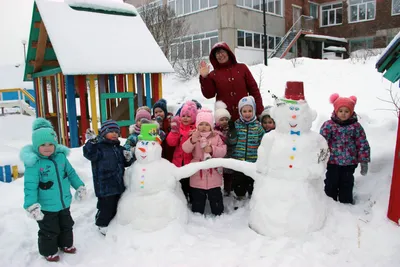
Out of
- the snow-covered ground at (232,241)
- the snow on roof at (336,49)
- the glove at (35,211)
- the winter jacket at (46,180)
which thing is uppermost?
the snow on roof at (336,49)

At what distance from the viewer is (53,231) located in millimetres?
3193

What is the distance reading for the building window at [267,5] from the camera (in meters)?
19.9

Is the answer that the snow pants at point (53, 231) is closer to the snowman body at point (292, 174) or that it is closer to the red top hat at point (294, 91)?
the snowman body at point (292, 174)

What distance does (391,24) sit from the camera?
21.0 m

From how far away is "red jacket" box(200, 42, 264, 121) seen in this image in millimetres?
4457

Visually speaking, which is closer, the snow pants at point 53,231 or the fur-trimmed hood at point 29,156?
the fur-trimmed hood at point 29,156

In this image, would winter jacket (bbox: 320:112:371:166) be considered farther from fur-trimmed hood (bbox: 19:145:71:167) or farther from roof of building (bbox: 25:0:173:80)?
roof of building (bbox: 25:0:173:80)

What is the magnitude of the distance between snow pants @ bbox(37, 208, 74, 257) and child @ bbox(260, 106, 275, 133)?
8.21 feet

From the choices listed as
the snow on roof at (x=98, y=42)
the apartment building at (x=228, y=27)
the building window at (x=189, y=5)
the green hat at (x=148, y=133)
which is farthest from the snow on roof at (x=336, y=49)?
the green hat at (x=148, y=133)

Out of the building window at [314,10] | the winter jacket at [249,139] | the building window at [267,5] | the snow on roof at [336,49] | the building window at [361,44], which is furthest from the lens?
the building window at [314,10]

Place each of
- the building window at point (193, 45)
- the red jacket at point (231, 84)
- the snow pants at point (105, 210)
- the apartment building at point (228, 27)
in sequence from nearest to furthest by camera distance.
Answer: the snow pants at point (105, 210), the red jacket at point (231, 84), the building window at point (193, 45), the apartment building at point (228, 27)

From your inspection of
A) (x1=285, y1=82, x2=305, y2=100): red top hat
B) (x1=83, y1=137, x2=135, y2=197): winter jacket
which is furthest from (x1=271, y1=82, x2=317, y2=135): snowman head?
(x1=83, y1=137, x2=135, y2=197): winter jacket

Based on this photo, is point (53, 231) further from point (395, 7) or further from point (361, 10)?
point (361, 10)

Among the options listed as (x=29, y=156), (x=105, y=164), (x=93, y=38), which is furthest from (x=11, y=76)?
(x=29, y=156)
